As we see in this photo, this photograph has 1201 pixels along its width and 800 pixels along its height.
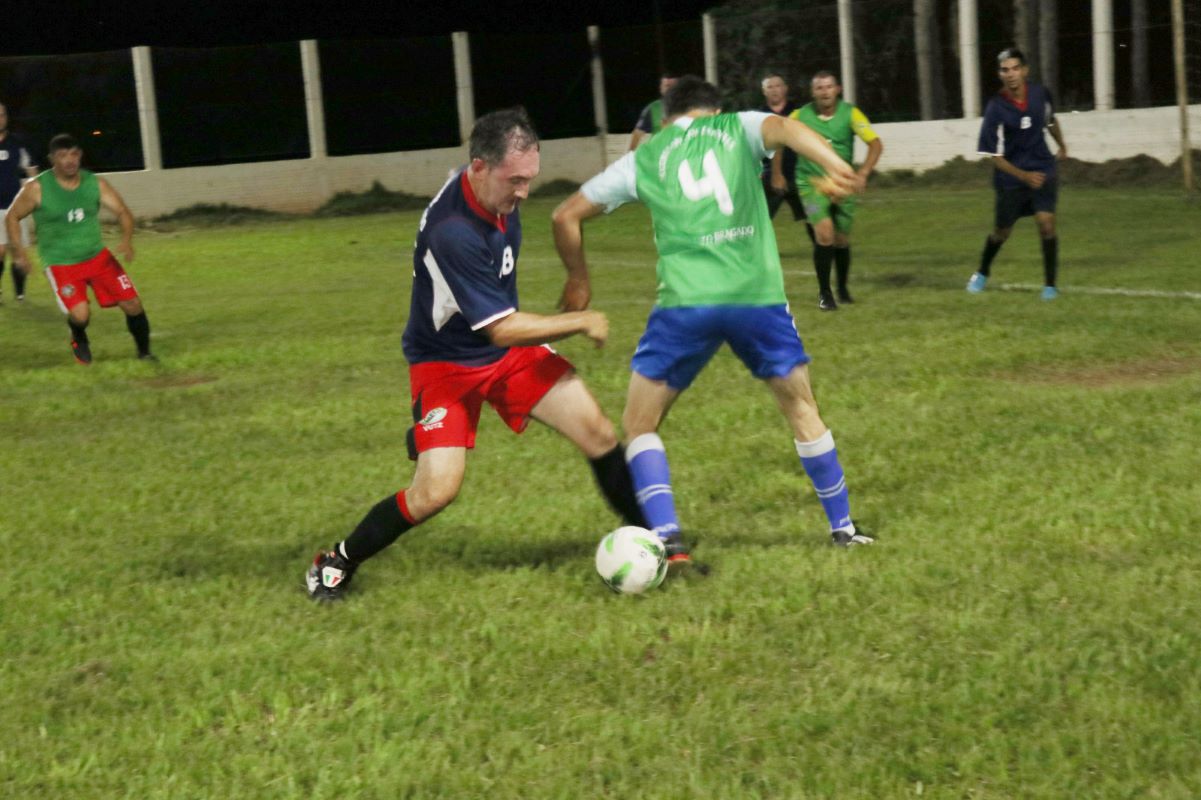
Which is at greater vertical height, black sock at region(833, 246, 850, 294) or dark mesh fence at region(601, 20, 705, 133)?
dark mesh fence at region(601, 20, 705, 133)

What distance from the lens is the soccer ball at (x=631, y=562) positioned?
5.70m

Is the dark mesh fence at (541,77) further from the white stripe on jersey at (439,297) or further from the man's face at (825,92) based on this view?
the white stripe on jersey at (439,297)

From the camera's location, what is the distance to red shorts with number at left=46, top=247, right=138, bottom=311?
1240cm

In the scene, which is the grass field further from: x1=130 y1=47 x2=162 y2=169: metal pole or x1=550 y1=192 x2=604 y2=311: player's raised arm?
x1=130 y1=47 x2=162 y2=169: metal pole

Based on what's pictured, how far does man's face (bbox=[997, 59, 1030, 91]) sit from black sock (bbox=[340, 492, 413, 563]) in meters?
8.74

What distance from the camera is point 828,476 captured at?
6.21 m

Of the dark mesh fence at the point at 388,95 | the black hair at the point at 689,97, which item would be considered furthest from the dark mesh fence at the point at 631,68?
the black hair at the point at 689,97

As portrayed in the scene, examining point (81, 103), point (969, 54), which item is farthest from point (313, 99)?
point (969, 54)

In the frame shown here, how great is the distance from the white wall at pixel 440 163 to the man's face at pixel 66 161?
16944mm

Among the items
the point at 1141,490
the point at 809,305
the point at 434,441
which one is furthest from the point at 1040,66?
the point at 434,441

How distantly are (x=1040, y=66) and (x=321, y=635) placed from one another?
24506mm

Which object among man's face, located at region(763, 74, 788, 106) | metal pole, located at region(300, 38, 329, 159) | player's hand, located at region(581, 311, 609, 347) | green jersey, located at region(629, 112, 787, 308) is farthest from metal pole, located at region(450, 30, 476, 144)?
player's hand, located at region(581, 311, 609, 347)

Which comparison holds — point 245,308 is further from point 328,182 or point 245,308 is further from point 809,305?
point 328,182

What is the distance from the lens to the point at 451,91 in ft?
108
